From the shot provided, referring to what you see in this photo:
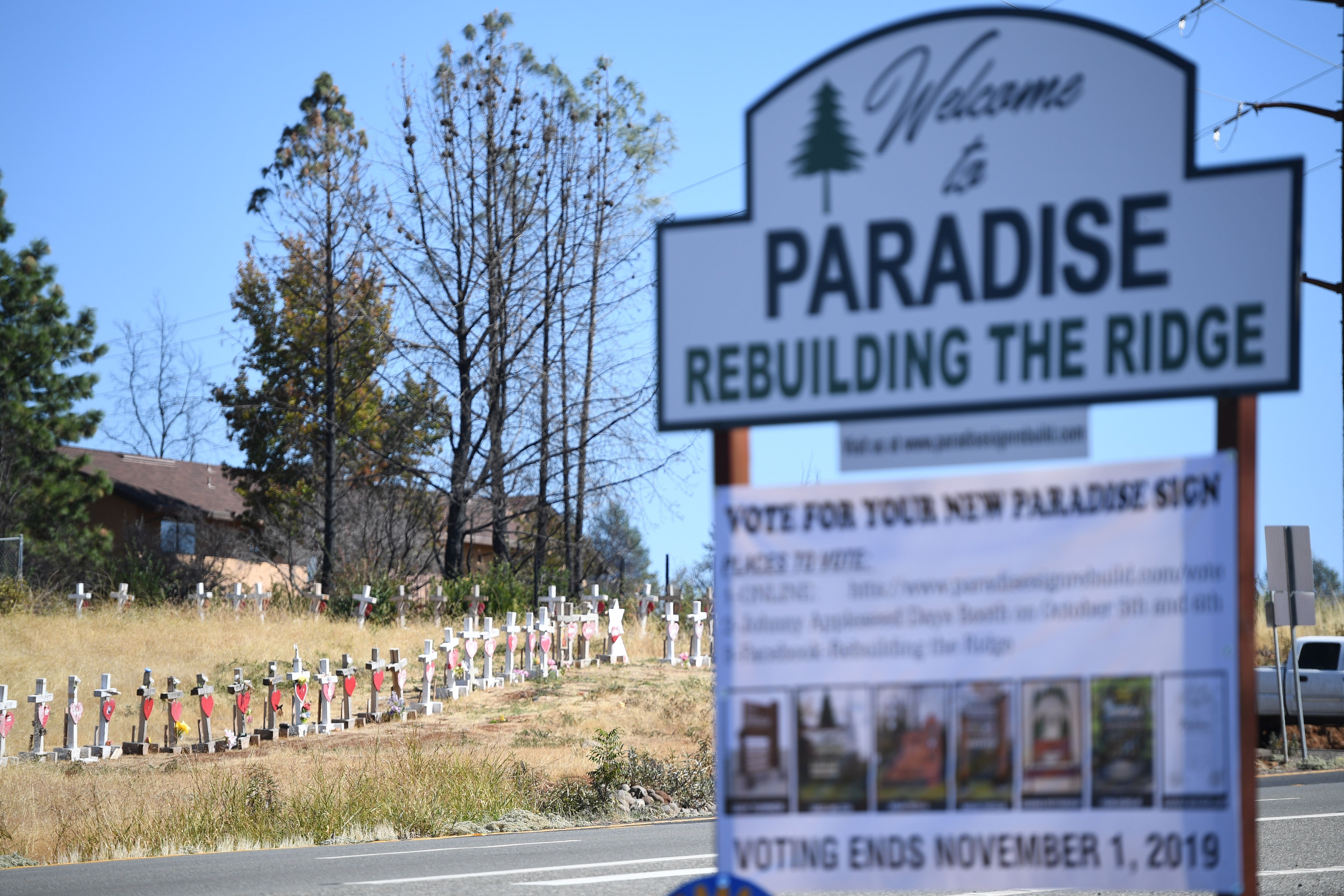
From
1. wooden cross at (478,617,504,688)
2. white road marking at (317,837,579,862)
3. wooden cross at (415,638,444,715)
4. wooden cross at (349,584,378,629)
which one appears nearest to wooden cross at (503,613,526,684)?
wooden cross at (478,617,504,688)

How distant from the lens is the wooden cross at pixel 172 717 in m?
18.6

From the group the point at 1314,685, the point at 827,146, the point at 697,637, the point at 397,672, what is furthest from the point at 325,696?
the point at 827,146

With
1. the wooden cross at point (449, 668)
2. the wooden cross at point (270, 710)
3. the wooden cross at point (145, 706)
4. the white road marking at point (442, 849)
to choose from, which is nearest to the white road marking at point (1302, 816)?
the white road marking at point (442, 849)

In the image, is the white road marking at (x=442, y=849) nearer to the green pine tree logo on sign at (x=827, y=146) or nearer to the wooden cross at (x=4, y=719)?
the green pine tree logo on sign at (x=827, y=146)

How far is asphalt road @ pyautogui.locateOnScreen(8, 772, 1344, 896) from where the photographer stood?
870 centimetres

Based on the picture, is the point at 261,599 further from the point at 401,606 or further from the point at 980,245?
the point at 980,245

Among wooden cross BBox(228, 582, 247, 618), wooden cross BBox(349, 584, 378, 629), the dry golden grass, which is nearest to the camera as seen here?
the dry golden grass

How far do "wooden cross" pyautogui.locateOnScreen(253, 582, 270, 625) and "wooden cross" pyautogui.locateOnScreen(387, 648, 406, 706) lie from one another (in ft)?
25.0

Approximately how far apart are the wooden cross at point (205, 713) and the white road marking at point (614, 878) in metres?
10.6

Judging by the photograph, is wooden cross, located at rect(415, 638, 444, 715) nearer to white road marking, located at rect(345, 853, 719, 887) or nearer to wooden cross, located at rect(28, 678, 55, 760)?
wooden cross, located at rect(28, 678, 55, 760)

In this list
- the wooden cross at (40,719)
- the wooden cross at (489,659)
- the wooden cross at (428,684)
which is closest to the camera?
the wooden cross at (40,719)

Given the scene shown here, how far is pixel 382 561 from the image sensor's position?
38.9 m

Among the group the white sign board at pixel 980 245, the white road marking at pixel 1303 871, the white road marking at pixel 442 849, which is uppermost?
the white sign board at pixel 980 245

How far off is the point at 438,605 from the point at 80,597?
7365 millimetres
